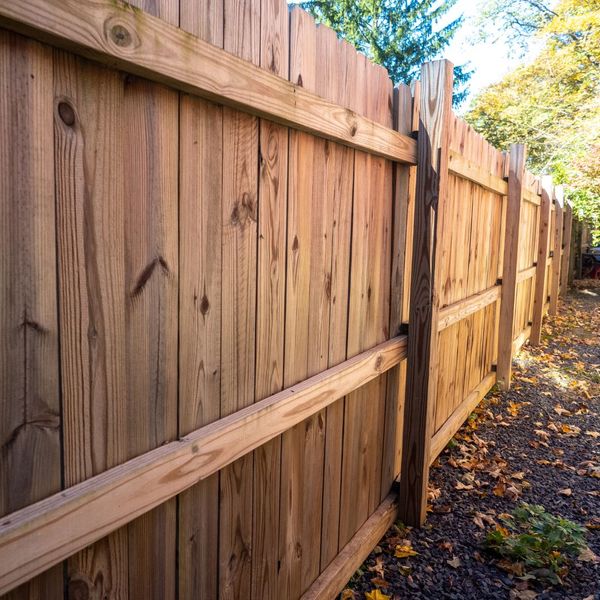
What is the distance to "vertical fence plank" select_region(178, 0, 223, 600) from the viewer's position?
1.40 meters

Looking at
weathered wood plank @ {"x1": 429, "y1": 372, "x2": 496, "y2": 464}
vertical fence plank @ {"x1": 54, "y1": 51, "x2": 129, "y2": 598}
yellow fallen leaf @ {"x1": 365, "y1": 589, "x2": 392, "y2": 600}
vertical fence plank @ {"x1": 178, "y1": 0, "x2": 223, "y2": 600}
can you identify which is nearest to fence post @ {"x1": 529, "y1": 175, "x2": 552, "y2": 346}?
weathered wood plank @ {"x1": 429, "y1": 372, "x2": 496, "y2": 464}

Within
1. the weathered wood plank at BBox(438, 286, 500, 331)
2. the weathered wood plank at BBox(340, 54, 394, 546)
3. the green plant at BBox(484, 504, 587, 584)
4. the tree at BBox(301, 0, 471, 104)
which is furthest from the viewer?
the tree at BBox(301, 0, 471, 104)

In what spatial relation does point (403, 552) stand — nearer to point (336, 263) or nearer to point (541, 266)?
point (336, 263)

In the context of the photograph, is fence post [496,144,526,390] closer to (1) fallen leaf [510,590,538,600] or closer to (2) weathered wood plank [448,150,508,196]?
(2) weathered wood plank [448,150,508,196]

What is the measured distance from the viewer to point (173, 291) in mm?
1396

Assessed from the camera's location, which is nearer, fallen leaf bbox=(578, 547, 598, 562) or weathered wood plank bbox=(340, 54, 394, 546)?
weathered wood plank bbox=(340, 54, 394, 546)

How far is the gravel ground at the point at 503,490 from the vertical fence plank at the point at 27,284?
1821 mm

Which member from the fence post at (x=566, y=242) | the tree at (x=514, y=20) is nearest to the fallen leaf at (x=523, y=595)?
the fence post at (x=566, y=242)

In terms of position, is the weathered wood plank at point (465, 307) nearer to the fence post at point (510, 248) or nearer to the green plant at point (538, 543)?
the fence post at point (510, 248)

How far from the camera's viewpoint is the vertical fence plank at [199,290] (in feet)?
4.60

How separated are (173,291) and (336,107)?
102cm

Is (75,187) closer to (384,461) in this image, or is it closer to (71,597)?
(71,597)

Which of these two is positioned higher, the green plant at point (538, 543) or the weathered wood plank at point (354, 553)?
the weathered wood plank at point (354, 553)

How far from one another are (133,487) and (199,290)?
0.52m
